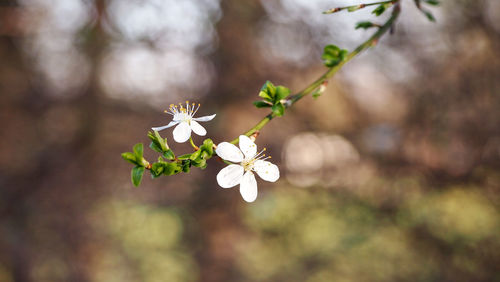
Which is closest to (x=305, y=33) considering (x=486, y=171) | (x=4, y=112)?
(x=486, y=171)

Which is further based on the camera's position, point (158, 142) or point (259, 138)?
point (259, 138)

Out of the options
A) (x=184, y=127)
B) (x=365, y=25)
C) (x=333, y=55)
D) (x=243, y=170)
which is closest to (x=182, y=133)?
(x=184, y=127)

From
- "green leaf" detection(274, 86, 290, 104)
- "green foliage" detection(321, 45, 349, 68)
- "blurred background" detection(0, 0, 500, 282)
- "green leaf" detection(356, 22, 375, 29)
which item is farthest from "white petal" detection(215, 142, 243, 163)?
"blurred background" detection(0, 0, 500, 282)

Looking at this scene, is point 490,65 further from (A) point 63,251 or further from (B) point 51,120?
(A) point 63,251

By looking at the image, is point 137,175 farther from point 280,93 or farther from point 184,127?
point 280,93

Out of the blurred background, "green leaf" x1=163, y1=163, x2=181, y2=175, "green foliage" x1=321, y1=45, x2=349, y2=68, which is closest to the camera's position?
"green leaf" x1=163, y1=163, x2=181, y2=175

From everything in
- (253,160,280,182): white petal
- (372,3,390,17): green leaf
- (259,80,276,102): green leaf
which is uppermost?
(372,3,390,17): green leaf

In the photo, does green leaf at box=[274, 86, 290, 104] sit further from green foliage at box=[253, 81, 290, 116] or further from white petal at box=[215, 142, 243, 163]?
white petal at box=[215, 142, 243, 163]
